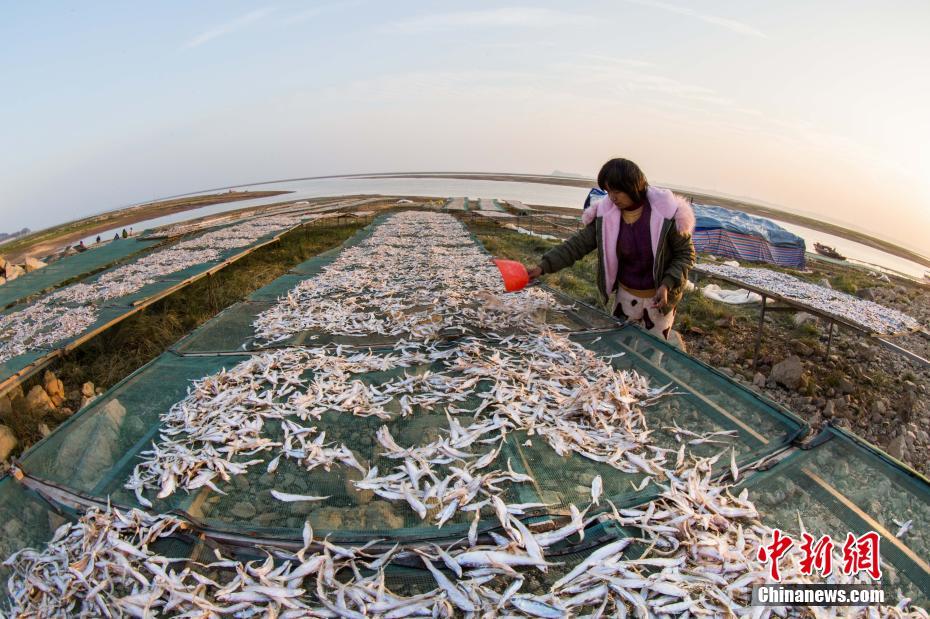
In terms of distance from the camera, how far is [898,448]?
3965mm

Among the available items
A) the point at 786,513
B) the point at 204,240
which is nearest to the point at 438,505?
the point at 786,513

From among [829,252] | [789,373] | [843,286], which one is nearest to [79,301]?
[789,373]

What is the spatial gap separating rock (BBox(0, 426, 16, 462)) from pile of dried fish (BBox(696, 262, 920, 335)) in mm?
7997

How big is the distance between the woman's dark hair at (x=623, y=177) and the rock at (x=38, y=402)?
17.7 ft

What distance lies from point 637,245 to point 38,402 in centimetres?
562

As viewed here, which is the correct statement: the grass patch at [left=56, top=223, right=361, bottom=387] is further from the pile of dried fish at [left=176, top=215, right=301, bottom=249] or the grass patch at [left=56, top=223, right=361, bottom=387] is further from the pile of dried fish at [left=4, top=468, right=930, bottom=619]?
the pile of dried fish at [left=4, top=468, right=930, bottom=619]

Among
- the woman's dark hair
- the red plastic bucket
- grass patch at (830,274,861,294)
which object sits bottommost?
grass patch at (830,274,861,294)

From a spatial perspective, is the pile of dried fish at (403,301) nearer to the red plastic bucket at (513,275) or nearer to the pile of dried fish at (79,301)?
the red plastic bucket at (513,275)

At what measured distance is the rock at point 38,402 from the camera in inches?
165

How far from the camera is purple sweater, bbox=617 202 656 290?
10.9ft

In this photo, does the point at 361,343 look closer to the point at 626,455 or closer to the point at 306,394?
the point at 306,394

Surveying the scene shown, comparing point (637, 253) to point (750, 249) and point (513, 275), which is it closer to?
point (513, 275)

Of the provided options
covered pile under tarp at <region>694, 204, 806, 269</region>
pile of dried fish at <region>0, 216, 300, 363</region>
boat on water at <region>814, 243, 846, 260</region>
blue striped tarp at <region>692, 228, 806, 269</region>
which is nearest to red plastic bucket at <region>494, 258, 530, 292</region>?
pile of dried fish at <region>0, 216, 300, 363</region>

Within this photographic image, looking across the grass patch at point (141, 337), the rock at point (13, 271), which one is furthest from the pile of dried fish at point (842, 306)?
the rock at point (13, 271)
